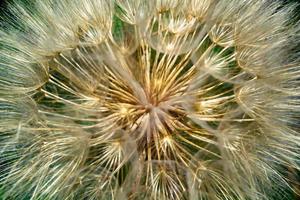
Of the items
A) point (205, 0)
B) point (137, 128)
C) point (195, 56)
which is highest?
point (205, 0)

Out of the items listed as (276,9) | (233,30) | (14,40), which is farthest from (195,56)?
(14,40)

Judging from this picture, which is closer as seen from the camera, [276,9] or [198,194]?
[198,194]

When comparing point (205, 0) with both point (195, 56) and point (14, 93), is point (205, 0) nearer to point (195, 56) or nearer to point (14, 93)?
point (195, 56)

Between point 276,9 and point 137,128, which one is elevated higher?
point 276,9

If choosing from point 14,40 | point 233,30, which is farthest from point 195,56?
point 14,40

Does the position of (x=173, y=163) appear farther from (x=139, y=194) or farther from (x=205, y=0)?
(x=205, y=0)

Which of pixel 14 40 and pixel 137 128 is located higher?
pixel 14 40
